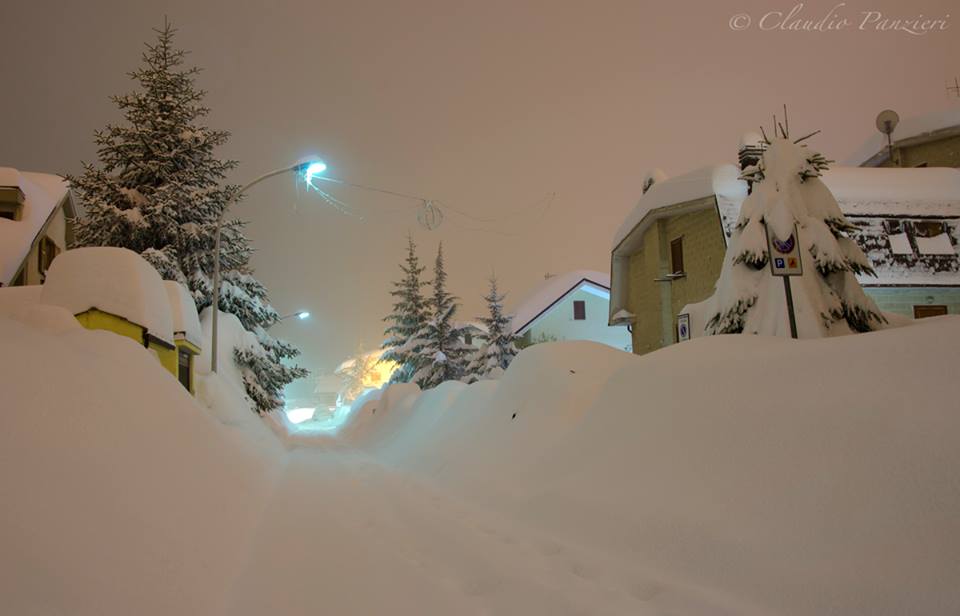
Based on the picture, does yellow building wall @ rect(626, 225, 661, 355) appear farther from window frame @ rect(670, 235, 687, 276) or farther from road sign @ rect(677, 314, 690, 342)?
road sign @ rect(677, 314, 690, 342)

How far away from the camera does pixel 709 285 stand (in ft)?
62.7

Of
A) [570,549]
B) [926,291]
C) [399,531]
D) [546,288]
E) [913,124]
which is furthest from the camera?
[546,288]

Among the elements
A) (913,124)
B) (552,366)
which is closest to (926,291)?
(913,124)

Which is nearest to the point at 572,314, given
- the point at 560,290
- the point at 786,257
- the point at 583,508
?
the point at 560,290

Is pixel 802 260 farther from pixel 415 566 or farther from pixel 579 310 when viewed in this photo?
pixel 579 310

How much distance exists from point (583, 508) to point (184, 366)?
12.1 meters

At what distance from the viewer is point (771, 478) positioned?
14.5 feet

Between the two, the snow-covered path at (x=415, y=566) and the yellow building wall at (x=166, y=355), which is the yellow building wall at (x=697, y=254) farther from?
the yellow building wall at (x=166, y=355)

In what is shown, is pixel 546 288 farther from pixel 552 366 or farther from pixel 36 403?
pixel 36 403

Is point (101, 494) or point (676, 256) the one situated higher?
point (676, 256)

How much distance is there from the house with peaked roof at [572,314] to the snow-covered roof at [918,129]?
615 inches

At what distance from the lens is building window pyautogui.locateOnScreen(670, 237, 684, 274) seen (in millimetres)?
21075

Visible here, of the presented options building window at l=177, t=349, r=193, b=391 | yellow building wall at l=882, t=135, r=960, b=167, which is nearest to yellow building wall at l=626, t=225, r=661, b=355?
yellow building wall at l=882, t=135, r=960, b=167

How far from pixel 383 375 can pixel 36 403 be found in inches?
2508
